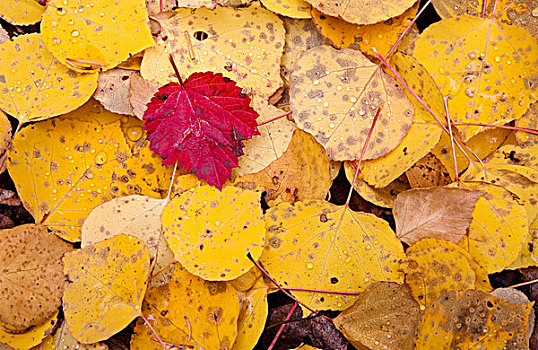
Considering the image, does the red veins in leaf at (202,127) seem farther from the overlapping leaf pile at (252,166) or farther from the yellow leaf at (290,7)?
the yellow leaf at (290,7)

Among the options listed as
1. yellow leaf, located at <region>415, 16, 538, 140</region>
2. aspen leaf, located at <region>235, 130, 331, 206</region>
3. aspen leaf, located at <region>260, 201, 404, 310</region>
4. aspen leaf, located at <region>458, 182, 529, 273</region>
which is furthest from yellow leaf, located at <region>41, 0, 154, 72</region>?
aspen leaf, located at <region>458, 182, 529, 273</region>

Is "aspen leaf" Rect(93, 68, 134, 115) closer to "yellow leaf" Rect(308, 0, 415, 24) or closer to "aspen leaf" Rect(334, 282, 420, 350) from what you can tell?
"yellow leaf" Rect(308, 0, 415, 24)

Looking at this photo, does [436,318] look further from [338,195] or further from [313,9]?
[313,9]

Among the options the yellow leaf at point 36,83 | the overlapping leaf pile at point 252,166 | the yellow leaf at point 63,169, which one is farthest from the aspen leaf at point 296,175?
the yellow leaf at point 36,83

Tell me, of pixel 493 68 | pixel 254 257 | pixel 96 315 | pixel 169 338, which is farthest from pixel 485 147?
pixel 96 315

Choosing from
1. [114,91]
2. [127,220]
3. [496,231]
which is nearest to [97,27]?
[114,91]
